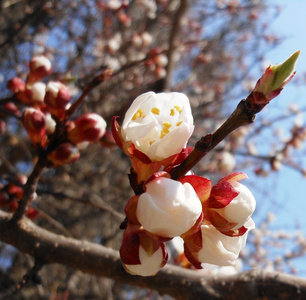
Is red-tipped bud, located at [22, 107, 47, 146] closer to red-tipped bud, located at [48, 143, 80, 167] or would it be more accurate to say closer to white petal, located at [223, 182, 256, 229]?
red-tipped bud, located at [48, 143, 80, 167]

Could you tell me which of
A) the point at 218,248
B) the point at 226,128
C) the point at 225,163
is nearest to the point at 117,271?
the point at 218,248

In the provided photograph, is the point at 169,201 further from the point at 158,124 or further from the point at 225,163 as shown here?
the point at 225,163

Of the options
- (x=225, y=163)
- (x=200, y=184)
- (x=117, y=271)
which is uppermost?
(x=200, y=184)

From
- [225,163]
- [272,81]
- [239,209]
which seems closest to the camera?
[272,81]

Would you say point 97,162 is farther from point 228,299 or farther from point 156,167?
point 156,167

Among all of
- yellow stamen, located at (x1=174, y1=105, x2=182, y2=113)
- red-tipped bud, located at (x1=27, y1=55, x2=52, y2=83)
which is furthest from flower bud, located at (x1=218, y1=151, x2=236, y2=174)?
yellow stamen, located at (x1=174, y1=105, x2=182, y2=113)

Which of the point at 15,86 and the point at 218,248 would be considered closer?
the point at 218,248

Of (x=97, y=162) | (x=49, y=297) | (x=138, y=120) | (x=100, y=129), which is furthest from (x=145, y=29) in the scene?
(x=138, y=120)
